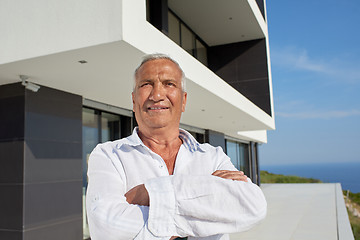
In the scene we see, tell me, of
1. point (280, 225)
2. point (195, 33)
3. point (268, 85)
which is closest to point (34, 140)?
point (280, 225)

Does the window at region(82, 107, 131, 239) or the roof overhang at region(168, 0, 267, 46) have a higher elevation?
the roof overhang at region(168, 0, 267, 46)

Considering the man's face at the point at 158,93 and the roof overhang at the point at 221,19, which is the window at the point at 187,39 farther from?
the man's face at the point at 158,93

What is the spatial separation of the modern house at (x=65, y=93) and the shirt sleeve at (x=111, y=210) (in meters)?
2.48

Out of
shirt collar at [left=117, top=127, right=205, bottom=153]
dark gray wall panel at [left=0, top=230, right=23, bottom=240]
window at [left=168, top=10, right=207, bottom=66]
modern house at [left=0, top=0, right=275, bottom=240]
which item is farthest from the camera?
window at [left=168, top=10, right=207, bottom=66]

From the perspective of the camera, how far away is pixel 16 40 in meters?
4.08

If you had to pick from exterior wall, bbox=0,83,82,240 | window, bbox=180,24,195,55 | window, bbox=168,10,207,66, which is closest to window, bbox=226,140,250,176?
window, bbox=168,10,207,66

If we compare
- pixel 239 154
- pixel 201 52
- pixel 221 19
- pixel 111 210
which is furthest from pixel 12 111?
pixel 239 154

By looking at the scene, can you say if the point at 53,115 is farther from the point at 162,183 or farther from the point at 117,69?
the point at 162,183

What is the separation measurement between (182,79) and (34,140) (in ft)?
14.9

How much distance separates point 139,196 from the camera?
44.9 inches

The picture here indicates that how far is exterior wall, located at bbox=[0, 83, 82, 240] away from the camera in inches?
201

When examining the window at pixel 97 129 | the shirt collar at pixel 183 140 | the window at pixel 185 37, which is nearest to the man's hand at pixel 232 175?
the shirt collar at pixel 183 140

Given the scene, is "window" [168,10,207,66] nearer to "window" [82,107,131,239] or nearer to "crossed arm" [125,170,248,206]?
"window" [82,107,131,239]

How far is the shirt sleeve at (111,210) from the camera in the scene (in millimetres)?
1064
